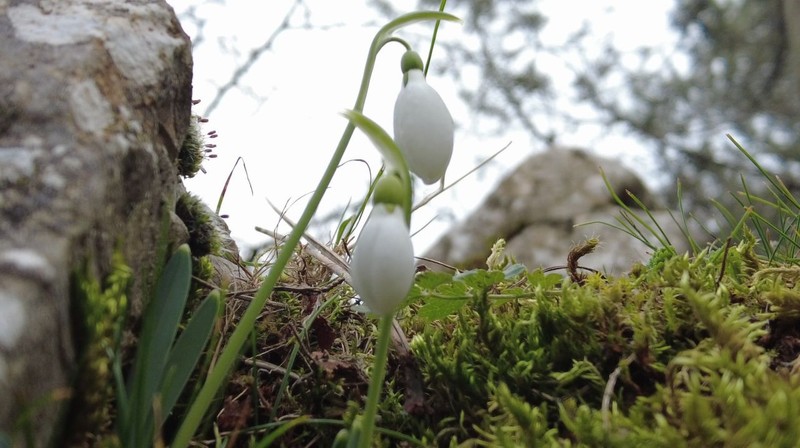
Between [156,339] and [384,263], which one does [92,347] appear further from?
[384,263]

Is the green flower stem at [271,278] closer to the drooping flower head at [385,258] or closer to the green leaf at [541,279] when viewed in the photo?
the drooping flower head at [385,258]

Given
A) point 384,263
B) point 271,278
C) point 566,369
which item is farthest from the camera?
point 566,369

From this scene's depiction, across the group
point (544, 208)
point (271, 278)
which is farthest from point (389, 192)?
point (544, 208)

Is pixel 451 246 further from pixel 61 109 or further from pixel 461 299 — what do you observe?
pixel 61 109

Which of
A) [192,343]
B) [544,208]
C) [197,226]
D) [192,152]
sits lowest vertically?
[192,343]

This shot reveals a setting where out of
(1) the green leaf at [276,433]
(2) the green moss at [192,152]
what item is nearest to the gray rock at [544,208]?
(2) the green moss at [192,152]

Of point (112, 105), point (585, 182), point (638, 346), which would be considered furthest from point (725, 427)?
point (585, 182)

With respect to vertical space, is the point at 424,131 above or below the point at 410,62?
below
